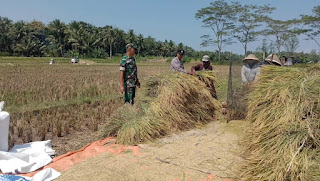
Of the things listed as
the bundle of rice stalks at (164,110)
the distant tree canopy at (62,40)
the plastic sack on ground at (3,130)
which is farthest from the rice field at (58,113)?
the distant tree canopy at (62,40)

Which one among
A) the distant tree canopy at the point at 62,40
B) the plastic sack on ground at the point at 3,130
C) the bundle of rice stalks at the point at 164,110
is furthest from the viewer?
the distant tree canopy at the point at 62,40

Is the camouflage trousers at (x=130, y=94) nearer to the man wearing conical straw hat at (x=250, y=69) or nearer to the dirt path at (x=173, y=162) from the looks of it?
the dirt path at (x=173, y=162)

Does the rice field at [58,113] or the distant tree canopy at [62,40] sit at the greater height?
the distant tree canopy at [62,40]

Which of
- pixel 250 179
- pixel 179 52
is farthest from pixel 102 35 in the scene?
pixel 250 179

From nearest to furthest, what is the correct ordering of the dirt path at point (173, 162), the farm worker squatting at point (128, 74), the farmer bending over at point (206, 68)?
the dirt path at point (173, 162) → the farm worker squatting at point (128, 74) → the farmer bending over at point (206, 68)

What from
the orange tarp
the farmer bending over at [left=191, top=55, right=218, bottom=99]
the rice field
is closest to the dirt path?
the orange tarp

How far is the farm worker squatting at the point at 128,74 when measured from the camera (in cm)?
458

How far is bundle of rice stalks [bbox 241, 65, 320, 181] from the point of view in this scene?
2.18 metres

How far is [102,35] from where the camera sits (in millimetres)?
45531

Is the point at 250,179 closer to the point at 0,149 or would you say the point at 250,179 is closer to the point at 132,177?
the point at 132,177

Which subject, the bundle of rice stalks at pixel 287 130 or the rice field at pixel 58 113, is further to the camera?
the rice field at pixel 58 113

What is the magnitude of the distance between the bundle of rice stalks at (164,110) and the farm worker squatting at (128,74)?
233 millimetres

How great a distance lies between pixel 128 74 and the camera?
185 inches

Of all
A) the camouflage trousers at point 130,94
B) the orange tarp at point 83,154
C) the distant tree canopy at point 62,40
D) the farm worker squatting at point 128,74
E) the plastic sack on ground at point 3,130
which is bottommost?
the orange tarp at point 83,154
